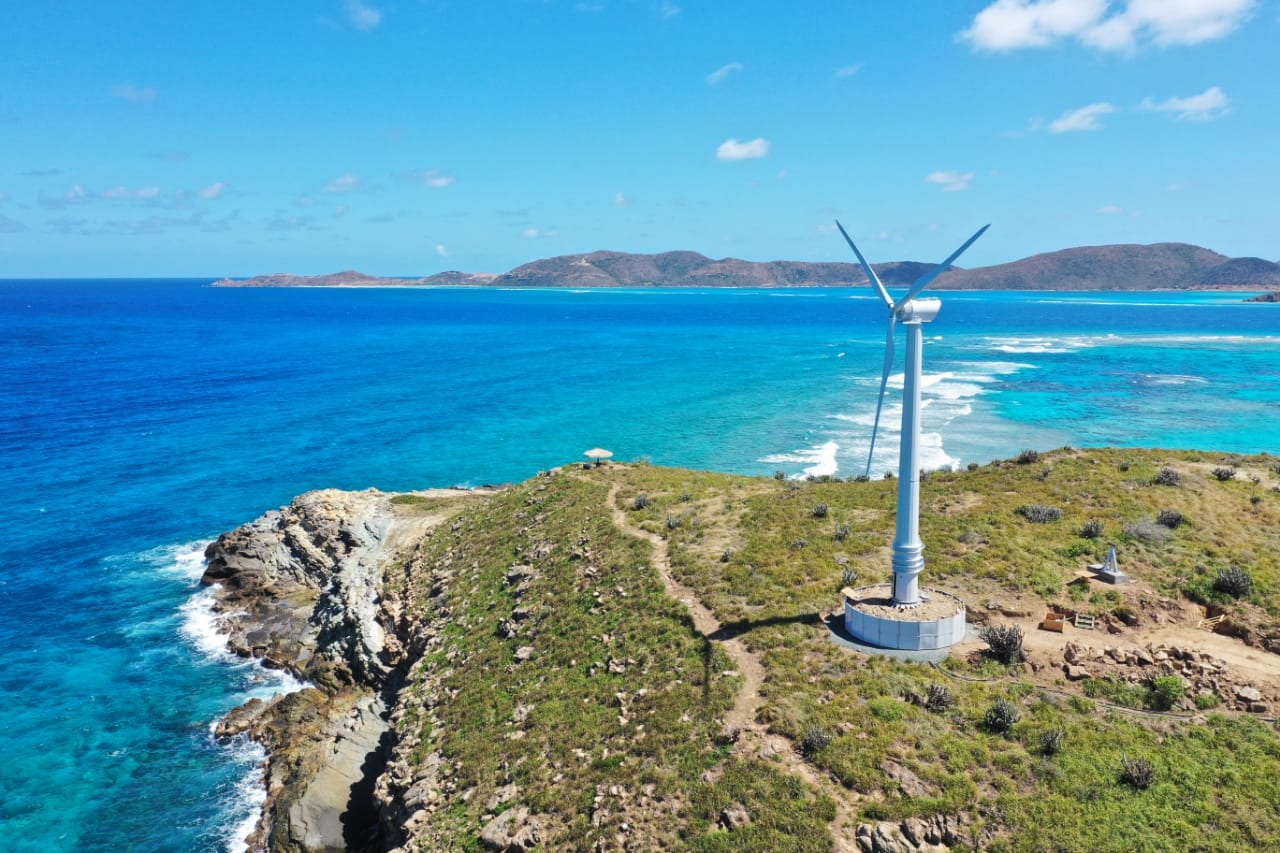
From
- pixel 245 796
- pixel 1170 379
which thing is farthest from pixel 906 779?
pixel 1170 379

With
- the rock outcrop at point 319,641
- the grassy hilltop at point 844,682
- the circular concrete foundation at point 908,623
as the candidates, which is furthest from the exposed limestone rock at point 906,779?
the rock outcrop at point 319,641

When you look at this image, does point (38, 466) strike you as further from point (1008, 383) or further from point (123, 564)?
point (1008, 383)

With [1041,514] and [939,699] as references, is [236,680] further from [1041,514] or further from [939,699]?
[1041,514]

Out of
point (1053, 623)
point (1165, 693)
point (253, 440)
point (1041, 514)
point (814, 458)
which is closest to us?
point (1165, 693)

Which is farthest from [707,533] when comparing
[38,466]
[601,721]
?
[38,466]

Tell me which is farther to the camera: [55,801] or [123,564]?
[123,564]
